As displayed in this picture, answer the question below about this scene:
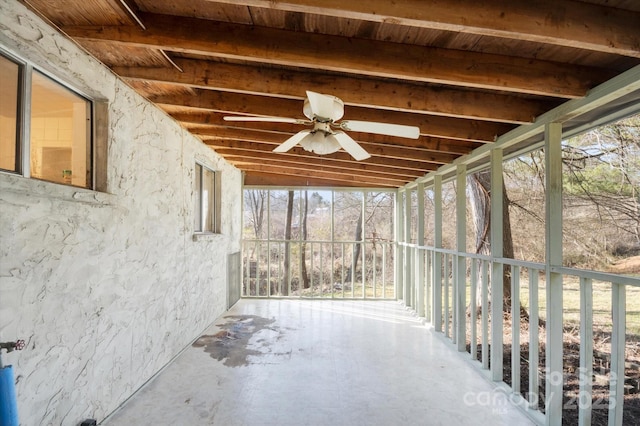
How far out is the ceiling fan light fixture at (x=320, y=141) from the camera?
2.57m

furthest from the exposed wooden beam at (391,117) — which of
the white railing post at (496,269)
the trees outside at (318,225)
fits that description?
the trees outside at (318,225)

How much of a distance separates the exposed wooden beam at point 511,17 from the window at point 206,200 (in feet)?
11.5

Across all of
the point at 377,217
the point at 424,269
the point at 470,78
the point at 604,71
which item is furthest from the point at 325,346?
the point at 377,217

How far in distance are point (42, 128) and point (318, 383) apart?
2.88m

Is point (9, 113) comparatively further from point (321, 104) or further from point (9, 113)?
point (321, 104)

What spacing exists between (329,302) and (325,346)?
8.43 ft

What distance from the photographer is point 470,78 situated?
2.16 meters

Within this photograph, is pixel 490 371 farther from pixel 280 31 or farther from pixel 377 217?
pixel 377 217

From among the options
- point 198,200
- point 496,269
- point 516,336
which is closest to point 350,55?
point 496,269

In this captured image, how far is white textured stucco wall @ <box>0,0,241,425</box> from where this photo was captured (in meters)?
1.74

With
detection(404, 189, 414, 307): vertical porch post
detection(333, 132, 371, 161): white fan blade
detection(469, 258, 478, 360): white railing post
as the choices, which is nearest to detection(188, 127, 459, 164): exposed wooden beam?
detection(333, 132, 371, 161): white fan blade

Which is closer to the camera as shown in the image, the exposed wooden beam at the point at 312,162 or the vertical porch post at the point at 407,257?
the exposed wooden beam at the point at 312,162

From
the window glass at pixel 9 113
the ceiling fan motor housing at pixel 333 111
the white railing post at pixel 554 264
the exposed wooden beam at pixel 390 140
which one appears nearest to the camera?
the window glass at pixel 9 113

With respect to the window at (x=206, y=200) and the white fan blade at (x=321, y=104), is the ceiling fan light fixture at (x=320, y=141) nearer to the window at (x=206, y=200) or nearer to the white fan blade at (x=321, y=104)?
the white fan blade at (x=321, y=104)
